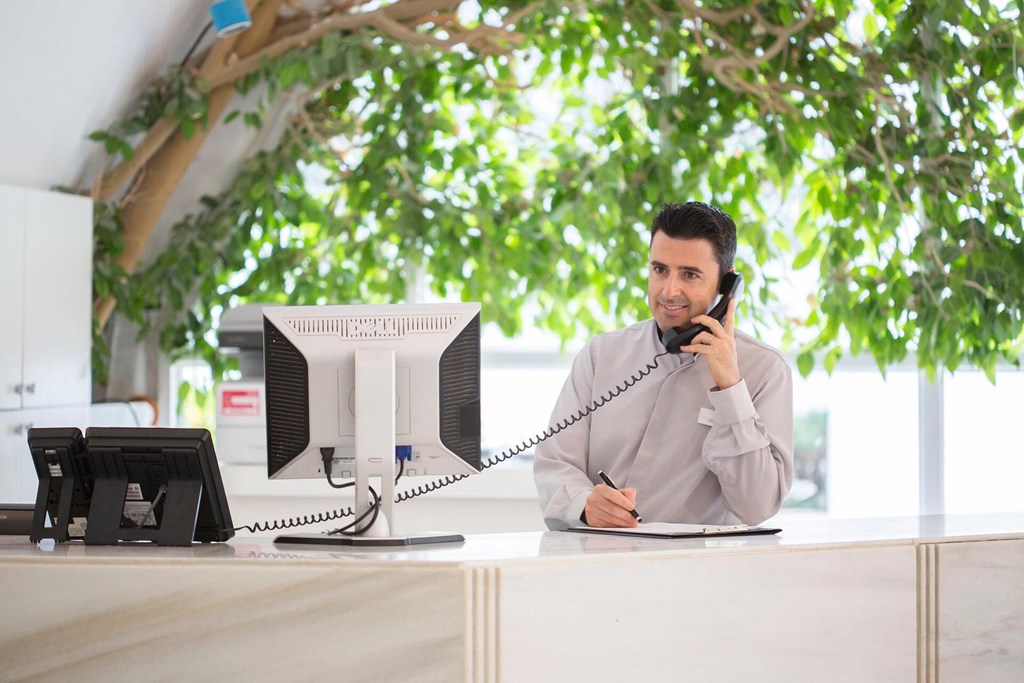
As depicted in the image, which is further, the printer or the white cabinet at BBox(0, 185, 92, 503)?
the printer

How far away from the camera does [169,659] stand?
1.69 meters

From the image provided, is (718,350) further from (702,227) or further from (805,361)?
(805,361)

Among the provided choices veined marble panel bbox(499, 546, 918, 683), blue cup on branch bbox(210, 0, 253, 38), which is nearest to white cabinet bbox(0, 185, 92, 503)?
blue cup on branch bbox(210, 0, 253, 38)

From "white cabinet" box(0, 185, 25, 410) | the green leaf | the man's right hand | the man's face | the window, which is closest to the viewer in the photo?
the man's right hand

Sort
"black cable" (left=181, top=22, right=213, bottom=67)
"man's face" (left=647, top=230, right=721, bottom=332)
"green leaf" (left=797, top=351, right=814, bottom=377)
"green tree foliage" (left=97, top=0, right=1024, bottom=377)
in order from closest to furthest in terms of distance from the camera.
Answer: "man's face" (left=647, top=230, right=721, bottom=332) < "green tree foliage" (left=97, top=0, right=1024, bottom=377) < "green leaf" (left=797, top=351, right=814, bottom=377) < "black cable" (left=181, top=22, right=213, bottom=67)

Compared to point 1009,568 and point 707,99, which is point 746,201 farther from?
point 1009,568

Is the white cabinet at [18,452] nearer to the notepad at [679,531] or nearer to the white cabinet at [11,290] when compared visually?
the white cabinet at [11,290]

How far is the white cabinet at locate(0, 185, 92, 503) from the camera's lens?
3443mm

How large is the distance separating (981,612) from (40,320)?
9.74 feet

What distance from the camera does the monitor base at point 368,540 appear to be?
1.95m

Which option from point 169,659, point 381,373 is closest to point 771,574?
point 381,373

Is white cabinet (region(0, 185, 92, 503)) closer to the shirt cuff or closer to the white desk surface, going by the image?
the white desk surface

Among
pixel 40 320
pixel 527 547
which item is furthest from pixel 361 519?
pixel 40 320

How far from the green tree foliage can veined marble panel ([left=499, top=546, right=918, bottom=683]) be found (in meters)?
2.00
